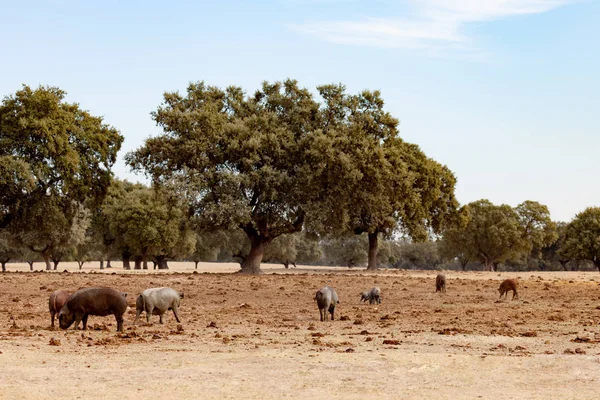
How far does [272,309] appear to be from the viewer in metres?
27.9

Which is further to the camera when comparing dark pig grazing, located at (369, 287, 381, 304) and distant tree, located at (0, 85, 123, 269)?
distant tree, located at (0, 85, 123, 269)

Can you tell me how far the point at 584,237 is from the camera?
106062mm

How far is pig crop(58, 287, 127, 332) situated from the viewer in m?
20.0

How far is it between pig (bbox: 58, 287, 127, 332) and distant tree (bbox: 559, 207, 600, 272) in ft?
307

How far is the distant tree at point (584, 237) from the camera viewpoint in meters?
105

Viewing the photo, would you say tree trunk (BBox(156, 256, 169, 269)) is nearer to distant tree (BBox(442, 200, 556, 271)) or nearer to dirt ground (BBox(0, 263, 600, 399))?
distant tree (BBox(442, 200, 556, 271))

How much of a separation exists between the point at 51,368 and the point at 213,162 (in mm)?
40128

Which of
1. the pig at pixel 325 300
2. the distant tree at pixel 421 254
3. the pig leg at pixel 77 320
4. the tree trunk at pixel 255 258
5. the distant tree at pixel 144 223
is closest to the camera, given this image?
the pig leg at pixel 77 320

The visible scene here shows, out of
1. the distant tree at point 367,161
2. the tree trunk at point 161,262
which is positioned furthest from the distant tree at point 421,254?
the distant tree at point 367,161

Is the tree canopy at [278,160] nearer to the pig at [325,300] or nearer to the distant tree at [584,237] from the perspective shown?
the pig at [325,300]

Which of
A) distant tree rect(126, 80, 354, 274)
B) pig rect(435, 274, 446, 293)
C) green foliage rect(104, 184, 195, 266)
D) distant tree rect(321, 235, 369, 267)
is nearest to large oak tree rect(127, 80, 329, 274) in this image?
distant tree rect(126, 80, 354, 274)

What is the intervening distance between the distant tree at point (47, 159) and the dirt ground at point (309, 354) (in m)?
23.3

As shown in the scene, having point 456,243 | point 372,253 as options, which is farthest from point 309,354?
point 456,243

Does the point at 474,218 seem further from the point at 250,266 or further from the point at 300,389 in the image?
the point at 300,389
